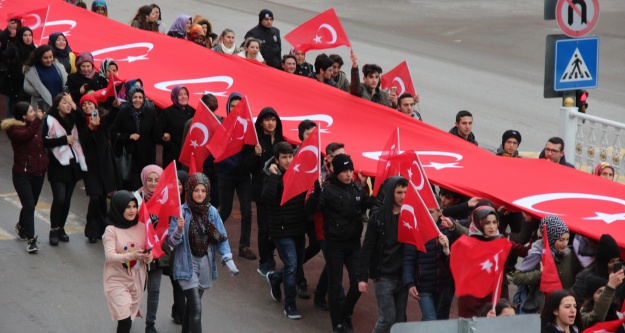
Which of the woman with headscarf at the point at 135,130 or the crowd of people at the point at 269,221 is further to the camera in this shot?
the woman with headscarf at the point at 135,130

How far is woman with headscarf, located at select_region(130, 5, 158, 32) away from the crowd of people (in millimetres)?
3280

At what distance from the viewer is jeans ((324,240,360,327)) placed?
1137 centimetres

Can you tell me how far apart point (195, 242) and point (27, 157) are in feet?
10.3

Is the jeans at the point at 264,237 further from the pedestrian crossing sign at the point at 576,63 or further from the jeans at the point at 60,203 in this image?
the pedestrian crossing sign at the point at 576,63

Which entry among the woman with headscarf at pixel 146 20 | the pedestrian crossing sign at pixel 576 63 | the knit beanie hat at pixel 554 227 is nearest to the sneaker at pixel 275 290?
the knit beanie hat at pixel 554 227

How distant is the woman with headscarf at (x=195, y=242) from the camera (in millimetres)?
10758

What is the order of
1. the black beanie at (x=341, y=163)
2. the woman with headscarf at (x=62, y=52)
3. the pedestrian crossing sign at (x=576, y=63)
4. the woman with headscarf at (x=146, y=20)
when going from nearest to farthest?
the black beanie at (x=341, y=163) < the pedestrian crossing sign at (x=576, y=63) < the woman with headscarf at (x=62, y=52) < the woman with headscarf at (x=146, y=20)

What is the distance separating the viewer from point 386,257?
35.8 feet

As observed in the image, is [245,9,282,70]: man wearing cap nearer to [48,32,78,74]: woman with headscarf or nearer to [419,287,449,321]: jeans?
[48,32,78,74]: woman with headscarf

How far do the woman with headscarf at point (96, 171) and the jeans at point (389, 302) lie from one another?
406 cm

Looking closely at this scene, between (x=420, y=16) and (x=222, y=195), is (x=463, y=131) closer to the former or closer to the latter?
(x=222, y=195)

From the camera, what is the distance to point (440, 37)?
1065 inches

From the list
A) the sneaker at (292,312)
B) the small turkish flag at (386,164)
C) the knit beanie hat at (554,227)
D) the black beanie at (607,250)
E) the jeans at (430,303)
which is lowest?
the sneaker at (292,312)

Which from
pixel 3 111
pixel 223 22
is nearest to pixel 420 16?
pixel 223 22
